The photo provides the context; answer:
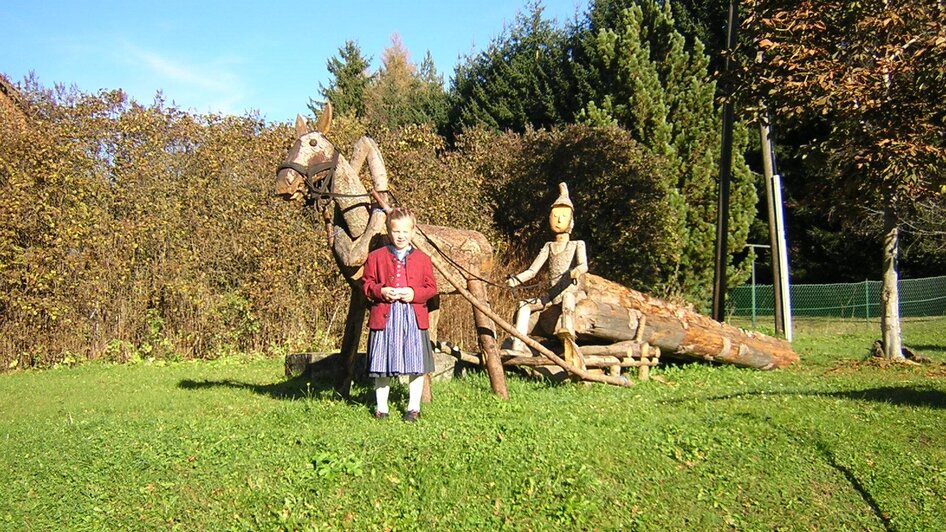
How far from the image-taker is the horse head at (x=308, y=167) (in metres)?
7.23

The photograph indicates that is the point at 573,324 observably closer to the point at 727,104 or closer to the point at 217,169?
the point at 727,104

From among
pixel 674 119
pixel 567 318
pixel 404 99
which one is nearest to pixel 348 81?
pixel 404 99

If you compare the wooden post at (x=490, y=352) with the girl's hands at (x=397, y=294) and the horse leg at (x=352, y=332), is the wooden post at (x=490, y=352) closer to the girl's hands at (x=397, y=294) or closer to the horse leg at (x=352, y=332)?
the horse leg at (x=352, y=332)

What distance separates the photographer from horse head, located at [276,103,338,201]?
723 cm

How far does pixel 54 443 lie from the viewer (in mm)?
6504

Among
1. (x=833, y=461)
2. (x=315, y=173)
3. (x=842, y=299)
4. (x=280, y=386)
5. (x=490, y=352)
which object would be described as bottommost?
(x=833, y=461)

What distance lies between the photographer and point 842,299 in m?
24.0

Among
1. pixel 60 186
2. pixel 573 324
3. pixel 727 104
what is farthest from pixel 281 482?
pixel 727 104

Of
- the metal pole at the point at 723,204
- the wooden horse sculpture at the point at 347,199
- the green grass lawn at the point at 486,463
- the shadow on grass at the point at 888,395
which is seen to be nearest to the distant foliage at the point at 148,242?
the green grass lawn at the point at 486,463

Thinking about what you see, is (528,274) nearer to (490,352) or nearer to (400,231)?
(490,352)

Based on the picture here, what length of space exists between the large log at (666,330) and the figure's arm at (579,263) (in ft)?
1.29

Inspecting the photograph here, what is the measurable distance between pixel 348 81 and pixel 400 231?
3357cm

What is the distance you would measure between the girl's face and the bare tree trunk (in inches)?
325

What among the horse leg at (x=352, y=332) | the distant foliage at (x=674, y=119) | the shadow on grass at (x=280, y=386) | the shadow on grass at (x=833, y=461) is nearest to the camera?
the shadow on grass at (x=833, y=461)
